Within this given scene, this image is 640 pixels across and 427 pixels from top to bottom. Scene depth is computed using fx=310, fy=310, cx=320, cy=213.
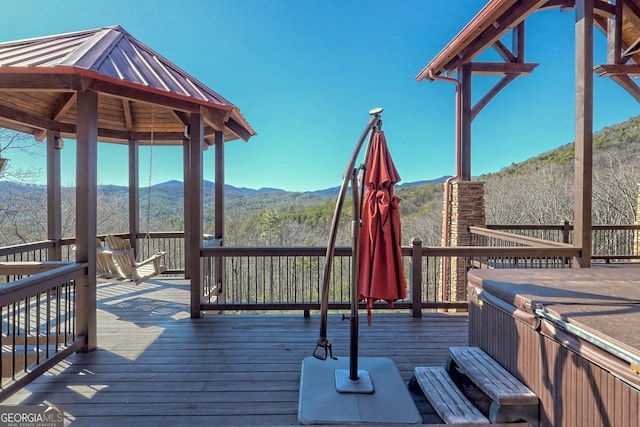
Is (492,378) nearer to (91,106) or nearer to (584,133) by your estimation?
(584,133)

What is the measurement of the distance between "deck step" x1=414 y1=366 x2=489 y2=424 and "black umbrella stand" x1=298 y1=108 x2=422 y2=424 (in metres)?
0.15

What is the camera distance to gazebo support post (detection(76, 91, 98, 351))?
10.6 feet

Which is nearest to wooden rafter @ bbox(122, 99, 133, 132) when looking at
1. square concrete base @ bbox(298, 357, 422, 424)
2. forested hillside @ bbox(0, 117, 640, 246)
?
forested hillside @ bbox(0, 117, 640, 246)

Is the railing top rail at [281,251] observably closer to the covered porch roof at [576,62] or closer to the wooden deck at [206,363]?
the wooden deck at [206,363]

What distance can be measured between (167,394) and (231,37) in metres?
16.4

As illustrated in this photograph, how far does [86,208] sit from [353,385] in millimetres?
3185

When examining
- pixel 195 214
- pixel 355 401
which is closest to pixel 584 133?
pixel 355 401

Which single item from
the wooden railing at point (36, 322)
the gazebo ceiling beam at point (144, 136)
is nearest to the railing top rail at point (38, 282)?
the wooden railing at point (36, 322)

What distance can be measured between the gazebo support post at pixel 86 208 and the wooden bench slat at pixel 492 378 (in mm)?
3641

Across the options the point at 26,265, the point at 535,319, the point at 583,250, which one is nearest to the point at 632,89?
the point at 583,250

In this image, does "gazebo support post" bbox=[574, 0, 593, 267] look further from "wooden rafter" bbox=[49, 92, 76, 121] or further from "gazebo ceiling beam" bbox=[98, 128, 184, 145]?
"wooden rafter" bbox=[49, 92, 76, 121]

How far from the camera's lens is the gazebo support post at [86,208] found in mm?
3240

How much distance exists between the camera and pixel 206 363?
304 centimetres

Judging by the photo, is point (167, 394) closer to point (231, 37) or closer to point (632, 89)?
point (632, 89)
